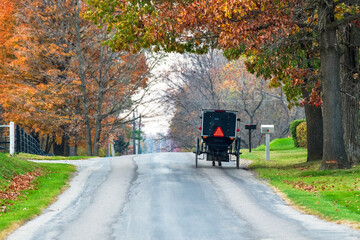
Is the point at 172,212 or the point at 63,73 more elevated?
the point at 63,73

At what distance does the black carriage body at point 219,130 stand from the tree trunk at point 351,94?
453 cm

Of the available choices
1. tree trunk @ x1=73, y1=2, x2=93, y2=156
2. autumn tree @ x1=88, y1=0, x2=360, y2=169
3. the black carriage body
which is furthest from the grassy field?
tree trunk @ x1=73, y1=2, x2=93, y2=156

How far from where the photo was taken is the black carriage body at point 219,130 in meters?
24.4

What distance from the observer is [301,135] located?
132 feet

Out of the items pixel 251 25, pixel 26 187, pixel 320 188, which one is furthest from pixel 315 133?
→ pixel 26 187

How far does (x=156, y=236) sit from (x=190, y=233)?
2.30 feet

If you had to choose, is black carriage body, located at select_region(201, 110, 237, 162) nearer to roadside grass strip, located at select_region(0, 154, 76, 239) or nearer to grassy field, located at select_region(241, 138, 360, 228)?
grassy field, located at select_region(241, 138, 360, 228)

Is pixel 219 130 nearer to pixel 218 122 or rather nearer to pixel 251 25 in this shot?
pixel 218 122

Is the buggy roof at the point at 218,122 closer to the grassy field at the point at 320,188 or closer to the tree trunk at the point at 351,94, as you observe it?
the grassy field at the point at 320,188

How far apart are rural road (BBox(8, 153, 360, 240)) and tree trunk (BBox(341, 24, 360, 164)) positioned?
4819mm

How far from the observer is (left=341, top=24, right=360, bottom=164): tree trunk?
78.6 ft

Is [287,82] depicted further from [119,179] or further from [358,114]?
[119,179]

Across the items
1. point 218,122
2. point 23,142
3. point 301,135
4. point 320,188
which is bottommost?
point 320,188

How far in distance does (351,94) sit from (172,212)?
12.7 meters
